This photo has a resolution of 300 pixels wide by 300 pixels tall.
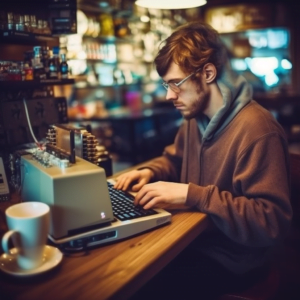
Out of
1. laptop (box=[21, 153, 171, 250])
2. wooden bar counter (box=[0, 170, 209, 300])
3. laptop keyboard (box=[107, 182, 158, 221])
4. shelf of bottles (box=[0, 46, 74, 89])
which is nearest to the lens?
wooden bar counter (box=[0, 170, 209, 300])

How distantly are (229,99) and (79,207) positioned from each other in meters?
0.73

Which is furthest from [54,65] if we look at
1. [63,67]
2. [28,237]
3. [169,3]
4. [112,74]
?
[112,74]

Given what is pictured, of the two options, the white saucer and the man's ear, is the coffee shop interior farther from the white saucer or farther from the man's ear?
the man's ear

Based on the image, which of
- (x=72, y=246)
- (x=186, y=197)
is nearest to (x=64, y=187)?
(x=72, y=246)

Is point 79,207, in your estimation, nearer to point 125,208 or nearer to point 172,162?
point 125,208

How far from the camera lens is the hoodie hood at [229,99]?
1.53m

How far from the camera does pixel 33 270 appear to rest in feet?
3.23

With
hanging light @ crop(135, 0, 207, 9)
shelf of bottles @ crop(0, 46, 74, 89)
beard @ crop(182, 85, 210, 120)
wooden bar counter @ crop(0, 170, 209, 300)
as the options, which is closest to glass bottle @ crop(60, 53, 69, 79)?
shelf of bottles @ crop(0, 46, 74, 89)

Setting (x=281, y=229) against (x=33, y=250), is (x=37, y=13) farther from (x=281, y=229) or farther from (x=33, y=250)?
(x=281, y=229)

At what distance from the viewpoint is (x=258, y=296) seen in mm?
1378

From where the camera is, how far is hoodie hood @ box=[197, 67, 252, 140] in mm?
1531

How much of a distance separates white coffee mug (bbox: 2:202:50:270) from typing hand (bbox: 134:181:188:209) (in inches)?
15.3

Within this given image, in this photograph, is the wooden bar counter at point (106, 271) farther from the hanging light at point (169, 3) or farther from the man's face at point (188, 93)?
the hanging light at point (169, 3)

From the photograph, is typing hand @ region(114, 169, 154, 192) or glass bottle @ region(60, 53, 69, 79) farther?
glass bottle @ region(60, 53, 69, 79)
